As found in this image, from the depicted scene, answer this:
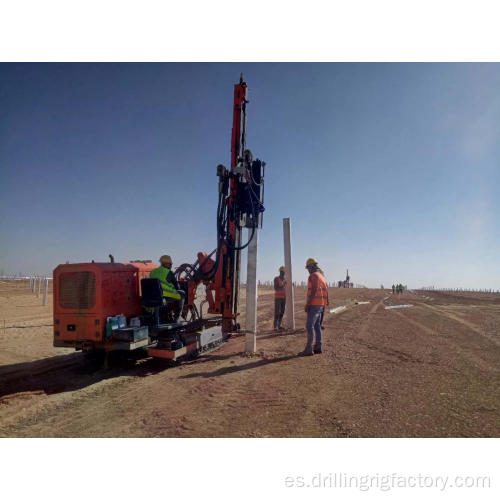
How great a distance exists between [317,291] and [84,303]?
504 cm

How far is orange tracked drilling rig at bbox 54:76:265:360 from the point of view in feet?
19.8

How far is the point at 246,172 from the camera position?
8.03 meters

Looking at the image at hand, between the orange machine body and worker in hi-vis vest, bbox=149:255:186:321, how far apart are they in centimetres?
88

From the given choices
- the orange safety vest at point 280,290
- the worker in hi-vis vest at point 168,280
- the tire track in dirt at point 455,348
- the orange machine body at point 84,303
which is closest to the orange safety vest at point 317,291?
the worker in hi-vis vest at point 168,280

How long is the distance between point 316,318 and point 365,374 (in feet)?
6.29

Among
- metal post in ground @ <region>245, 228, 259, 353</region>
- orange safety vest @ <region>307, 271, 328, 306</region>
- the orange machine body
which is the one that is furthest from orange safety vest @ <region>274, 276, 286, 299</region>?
the orange machine body

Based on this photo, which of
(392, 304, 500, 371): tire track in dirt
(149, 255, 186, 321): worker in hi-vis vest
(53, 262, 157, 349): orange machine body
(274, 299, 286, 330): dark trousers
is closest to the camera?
(53, 262, 157, 349): orange machine body

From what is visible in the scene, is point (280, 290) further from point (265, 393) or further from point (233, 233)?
point (265, 393)

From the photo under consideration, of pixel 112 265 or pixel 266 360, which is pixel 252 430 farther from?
pixel 112 265

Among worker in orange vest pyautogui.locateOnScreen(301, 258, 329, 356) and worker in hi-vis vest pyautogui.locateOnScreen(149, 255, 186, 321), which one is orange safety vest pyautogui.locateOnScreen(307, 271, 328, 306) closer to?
worker in orange vest pyautogui.locateOnScreen(301, 258, 329, 356)

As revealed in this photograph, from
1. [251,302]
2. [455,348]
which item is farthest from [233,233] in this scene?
[455,348]

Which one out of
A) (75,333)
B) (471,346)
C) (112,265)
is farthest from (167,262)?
(471,346)

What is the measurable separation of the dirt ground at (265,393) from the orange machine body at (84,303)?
792mm

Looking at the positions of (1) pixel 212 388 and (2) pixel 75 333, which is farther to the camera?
(2) pixel 75 333
